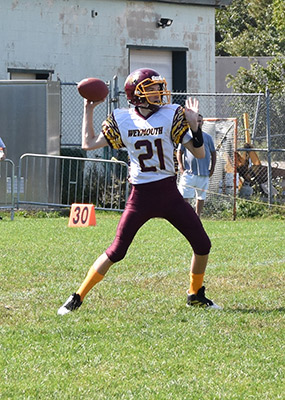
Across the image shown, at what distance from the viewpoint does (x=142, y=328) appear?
6.11 metres

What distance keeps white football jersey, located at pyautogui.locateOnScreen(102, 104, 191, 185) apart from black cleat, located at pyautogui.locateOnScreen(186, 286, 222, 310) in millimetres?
1084

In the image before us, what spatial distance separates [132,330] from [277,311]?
4.55 feet

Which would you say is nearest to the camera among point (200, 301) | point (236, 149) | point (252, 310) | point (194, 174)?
point (252, 310)

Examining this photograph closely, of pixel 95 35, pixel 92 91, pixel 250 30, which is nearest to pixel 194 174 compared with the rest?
pixel 92 91

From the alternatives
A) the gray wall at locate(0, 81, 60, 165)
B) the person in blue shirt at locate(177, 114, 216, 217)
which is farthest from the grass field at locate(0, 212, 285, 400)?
the gray wall at locate(0, 81, 60, 165)

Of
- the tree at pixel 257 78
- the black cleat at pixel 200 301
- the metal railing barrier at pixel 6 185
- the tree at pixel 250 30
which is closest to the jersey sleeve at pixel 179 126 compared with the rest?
the black cleat at pixel 200 301

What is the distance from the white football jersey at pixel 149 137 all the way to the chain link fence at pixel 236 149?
9123 millimetres

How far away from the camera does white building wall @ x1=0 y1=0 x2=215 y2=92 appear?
19.7 meters

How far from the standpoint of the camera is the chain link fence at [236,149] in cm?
1628

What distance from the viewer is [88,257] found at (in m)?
9.84

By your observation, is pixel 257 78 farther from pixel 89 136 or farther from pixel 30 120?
pixel 89 136

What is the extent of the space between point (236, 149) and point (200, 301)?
358 inches

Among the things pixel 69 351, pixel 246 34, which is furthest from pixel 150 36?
pixel 246 34

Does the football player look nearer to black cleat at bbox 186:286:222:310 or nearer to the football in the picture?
the football
